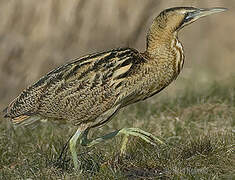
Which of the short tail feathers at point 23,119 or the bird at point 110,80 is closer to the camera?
the bird at point 110,80

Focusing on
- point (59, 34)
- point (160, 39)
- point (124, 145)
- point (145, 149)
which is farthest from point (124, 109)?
point (160, 39)

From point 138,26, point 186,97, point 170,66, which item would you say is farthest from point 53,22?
point 170,66

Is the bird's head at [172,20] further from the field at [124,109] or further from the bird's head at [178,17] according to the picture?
the field at [124,109]

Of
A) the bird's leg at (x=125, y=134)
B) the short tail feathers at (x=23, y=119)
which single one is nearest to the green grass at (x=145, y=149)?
the bird's leg at (x=125, y=134)

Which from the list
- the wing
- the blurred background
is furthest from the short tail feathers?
the blurred background

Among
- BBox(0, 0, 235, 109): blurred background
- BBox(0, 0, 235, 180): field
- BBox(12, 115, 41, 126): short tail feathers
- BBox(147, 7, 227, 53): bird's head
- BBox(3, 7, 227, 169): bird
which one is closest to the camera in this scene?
BBox(3, 7, 227, 169): bird

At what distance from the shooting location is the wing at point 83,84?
5477mm

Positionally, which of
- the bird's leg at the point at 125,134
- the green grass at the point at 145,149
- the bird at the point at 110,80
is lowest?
the green grass at the point at 145,149

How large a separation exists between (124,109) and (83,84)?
2.75 metres

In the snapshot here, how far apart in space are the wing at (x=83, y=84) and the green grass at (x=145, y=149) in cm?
45

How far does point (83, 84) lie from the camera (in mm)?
5555

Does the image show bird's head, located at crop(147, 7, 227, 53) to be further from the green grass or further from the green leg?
the green grass

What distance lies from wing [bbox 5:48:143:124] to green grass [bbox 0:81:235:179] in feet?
1.49

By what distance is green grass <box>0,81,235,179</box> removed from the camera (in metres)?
5.52
